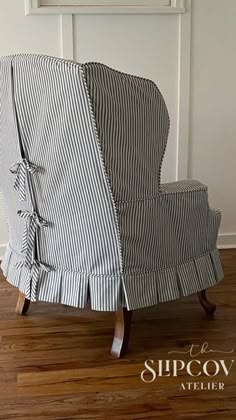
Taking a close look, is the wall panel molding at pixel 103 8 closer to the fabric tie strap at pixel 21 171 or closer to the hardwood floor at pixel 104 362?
the fabric tie strap at pixel 21 171

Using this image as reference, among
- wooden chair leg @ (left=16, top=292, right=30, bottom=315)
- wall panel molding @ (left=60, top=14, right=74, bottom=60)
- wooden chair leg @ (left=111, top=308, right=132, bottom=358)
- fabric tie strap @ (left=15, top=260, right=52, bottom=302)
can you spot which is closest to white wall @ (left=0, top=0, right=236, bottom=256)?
wall panel molding @ (left=60, top=14, right=74, bottom=60)

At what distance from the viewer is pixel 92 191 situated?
6.02 feet

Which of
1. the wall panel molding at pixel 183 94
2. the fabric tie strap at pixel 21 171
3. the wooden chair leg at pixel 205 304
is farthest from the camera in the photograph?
the wall panel molding at pixel 183 94

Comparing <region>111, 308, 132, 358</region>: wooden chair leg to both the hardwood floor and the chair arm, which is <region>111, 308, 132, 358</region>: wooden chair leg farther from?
the chair arm

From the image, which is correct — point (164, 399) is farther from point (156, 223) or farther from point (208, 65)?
point (208, 65)

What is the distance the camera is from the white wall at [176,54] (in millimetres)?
2848

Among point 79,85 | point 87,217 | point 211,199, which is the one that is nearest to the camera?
point 79,85

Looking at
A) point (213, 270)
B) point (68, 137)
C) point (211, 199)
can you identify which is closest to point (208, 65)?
point (211, 199)

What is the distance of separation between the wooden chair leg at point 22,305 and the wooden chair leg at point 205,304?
2.38ft

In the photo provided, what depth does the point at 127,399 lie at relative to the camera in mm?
1752

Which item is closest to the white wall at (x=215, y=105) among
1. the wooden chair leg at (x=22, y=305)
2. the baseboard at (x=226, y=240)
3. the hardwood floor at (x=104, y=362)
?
the baseboard at (x=226, y=240)

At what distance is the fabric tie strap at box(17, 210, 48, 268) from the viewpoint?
1998 mm

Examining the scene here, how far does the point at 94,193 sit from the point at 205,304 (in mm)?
806

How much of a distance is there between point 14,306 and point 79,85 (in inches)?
45.4
